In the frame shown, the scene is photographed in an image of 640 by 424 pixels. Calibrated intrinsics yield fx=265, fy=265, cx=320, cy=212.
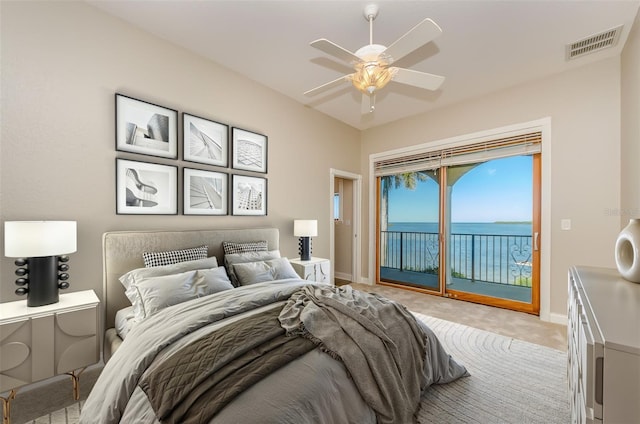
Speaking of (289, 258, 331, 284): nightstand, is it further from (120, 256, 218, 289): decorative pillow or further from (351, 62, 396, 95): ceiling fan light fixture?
(351, 62, 396, 95): ceiling fan light fixture

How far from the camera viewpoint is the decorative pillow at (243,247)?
112 inches

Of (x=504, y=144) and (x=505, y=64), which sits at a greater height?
(x=505, y=64)

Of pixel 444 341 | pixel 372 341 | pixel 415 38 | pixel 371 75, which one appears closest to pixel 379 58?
pixel 371 75

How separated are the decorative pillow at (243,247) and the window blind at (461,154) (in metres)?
2.75

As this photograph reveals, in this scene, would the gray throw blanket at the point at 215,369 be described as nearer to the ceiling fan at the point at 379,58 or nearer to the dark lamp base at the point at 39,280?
the dark lamp base at the point at 39,280

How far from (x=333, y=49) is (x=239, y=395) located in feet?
6.68

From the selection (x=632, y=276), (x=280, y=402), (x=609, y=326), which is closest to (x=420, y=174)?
(x=632, y=276)

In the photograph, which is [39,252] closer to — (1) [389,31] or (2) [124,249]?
(2) [124,249]

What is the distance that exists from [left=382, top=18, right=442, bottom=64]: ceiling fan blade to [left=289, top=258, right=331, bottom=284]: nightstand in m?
2.46

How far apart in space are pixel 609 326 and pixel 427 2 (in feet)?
7.85

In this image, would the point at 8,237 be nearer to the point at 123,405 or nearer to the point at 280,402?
the point at 123,405

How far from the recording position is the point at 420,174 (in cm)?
455

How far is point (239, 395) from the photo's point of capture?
1044 millimetres

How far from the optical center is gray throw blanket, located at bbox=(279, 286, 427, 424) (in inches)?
53.1
